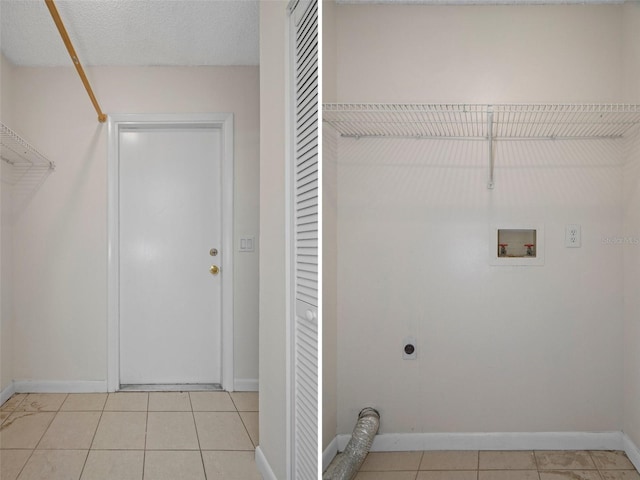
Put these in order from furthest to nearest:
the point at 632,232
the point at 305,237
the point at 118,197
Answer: the point at 118,197, the point at 305,237, the point at 632,232

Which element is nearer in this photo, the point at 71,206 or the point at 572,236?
the point at 572,236

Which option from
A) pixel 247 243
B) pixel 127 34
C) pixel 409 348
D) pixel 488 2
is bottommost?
pixel 409 348

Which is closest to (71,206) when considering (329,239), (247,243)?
(247,243)

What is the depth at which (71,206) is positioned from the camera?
4.61 ft

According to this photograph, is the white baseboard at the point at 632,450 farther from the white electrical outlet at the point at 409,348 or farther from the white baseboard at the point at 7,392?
the white baseboard at the point at 7,392

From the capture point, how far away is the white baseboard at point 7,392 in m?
1.44

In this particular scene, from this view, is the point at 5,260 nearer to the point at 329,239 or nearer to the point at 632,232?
the point at 329,239

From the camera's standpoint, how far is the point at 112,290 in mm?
1473

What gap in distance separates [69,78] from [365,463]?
4.92 ft

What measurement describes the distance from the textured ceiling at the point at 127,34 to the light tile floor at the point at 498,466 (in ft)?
4.74

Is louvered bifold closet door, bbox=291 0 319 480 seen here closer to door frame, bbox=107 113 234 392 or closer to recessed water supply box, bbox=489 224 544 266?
door frame, bbox=107 113 234 392

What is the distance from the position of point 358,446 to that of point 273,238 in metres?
0.92

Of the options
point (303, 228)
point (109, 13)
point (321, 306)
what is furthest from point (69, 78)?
point (321, 306)

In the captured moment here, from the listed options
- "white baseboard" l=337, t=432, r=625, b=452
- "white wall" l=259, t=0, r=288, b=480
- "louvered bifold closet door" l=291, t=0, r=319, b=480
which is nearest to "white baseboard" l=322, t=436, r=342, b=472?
"white baseboard" l=337, t=432, r=625, b=452
